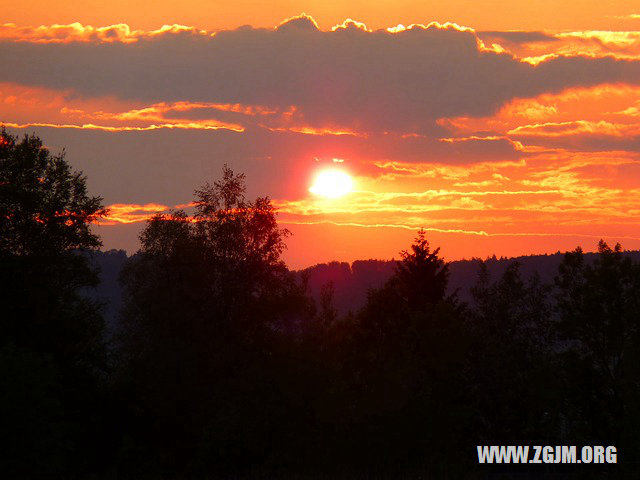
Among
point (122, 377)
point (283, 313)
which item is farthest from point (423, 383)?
point (122, 377)

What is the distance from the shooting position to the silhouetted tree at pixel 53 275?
5503 centimetres

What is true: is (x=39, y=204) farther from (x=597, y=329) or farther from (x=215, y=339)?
(x=597, y=329)

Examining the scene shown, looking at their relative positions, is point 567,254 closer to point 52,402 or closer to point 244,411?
point 244,411

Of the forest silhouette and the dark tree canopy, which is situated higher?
the dark tree canopy

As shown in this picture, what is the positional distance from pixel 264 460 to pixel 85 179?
22.5m

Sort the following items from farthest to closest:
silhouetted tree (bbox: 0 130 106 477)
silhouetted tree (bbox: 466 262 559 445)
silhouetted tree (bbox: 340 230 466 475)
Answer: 1. silhouetted tree (bbox: 466 262 559 445)
2. silhouetted tree (bbox: 0 130 106 477)
3. silhouetted tree (bbox: 340 230 466 475)

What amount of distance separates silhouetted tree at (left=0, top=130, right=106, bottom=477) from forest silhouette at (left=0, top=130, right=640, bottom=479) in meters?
0.10

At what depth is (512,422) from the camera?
67062 mm

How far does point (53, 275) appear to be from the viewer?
189ft

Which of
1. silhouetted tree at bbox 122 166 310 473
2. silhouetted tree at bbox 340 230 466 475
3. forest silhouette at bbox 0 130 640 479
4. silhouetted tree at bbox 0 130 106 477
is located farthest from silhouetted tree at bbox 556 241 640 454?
silhouetted tree at bbox 0 130 106 477

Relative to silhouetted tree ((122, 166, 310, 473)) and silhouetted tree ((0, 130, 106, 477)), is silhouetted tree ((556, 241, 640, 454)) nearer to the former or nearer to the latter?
silhouetted tree ((122, 166, 310, 473))

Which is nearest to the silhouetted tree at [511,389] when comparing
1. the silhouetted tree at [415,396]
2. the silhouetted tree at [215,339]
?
the silhouetted tree at [415,396]

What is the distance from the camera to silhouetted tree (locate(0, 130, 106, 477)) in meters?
55.0

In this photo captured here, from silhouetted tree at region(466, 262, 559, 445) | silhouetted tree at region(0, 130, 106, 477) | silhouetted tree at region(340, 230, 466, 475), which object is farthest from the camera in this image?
silhouetted tree at region(466, 262, 559, 445)
